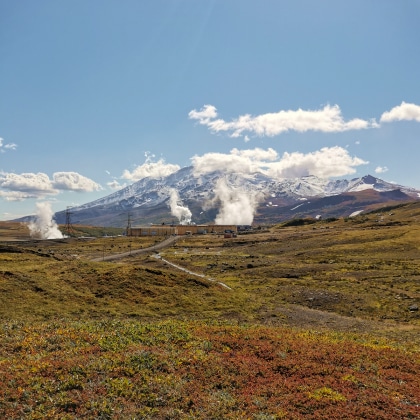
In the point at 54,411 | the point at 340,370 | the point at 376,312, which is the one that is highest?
the point at 54,411

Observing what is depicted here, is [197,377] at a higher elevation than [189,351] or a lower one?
lower

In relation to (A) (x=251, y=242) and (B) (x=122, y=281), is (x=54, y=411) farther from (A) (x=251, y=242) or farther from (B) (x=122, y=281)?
(A) (x=251, y=242)

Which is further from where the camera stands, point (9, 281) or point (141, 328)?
point (9, 281)

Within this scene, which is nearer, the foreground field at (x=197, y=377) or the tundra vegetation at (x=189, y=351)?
the foreground field at (x=197, y=377)

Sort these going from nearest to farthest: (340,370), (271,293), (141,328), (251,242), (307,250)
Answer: (340,370) → (141,328) → (271,293) → (307,250) → (251,242)

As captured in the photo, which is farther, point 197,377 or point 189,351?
point 189,351

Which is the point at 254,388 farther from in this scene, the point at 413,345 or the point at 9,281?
the point at 9,281

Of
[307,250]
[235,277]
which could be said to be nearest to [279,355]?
[235,277]

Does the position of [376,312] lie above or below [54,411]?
below

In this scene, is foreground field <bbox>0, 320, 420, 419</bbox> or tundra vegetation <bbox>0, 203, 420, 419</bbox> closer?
foreground field <bbox>0, 320, 420, 419</bbox>

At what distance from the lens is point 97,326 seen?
1205 inches

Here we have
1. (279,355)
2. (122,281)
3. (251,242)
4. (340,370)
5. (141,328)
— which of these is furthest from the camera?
(251,242)

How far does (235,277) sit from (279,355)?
5872cm

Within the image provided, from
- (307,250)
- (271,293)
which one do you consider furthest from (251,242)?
(271,293)
